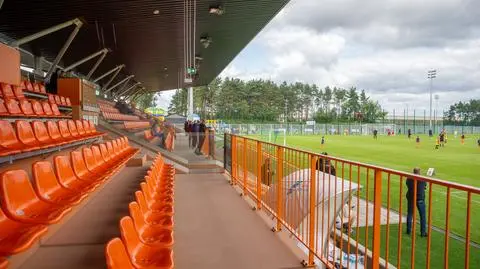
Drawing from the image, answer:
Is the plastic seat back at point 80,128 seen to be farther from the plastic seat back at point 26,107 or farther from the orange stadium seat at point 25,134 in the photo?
the orange stadium seat at point 25,134

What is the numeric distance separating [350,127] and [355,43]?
4571cm

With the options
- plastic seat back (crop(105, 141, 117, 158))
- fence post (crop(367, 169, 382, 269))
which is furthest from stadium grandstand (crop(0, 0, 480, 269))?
plastic seat back (crop(105, 141, 117, 158))

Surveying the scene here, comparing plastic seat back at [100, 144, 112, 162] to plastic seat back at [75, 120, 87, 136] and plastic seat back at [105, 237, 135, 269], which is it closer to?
plastic seat back at [75, 120, 87, 136]

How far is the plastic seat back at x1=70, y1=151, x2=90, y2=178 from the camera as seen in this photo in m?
4.44

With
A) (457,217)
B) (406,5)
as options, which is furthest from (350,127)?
(457,217)

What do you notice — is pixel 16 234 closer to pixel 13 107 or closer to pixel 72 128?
pixel 13 107

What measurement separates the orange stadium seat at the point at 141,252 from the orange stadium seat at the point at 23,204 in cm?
46

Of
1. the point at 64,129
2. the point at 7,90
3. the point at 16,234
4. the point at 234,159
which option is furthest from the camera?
the point at 234,159

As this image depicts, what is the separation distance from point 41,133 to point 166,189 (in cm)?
204

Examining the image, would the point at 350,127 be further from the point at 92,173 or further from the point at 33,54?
the point at 92,173

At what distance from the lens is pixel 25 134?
16.4 feet

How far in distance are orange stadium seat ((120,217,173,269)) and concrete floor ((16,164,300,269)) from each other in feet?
1.31

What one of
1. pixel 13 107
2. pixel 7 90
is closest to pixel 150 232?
pixel 13 107

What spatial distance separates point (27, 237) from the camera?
2234mm
